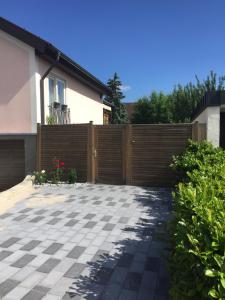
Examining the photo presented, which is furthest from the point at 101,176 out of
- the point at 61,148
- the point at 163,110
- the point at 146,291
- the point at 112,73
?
the point at 112,73

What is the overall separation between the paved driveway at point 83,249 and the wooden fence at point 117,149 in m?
1.94

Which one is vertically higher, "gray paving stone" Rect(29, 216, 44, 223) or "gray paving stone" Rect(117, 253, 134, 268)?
"gray paving stone" Rect(29, 216, 44, 223)

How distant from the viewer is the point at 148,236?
441 cm

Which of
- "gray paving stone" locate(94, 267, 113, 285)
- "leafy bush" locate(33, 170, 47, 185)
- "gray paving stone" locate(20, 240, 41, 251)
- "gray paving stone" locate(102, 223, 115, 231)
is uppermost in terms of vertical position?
"leafy bush" locate(33, 170, 47, 185)

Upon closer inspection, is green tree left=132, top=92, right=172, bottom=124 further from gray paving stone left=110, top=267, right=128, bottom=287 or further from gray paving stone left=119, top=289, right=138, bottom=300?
gray paving stone left=119, top=289, right=138, bottom=300

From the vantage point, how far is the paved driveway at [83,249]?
2902 mm

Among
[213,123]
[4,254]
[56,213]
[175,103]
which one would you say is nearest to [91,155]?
[56,213]

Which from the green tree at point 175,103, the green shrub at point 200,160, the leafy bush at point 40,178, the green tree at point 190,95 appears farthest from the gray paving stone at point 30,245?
the green tree at point 175,103

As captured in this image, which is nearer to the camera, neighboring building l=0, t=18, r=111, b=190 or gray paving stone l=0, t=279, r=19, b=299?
gray paving stone l=0, t=279, r=19, b=299

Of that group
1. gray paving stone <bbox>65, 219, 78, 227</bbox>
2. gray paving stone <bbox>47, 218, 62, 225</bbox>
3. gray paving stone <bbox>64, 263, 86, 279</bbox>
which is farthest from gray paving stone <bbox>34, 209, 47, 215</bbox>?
gray paving stone <bbox>64, 263, 86, 279</bbox>

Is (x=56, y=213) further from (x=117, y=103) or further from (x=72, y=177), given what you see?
(x=117, y=103)

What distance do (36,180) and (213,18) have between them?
806 cm

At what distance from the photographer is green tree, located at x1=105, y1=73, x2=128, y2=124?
31484 mm

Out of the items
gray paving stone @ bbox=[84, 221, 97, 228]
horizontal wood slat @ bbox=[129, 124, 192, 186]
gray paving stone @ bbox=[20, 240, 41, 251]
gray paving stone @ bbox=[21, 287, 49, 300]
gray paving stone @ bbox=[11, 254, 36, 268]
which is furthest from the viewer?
horizontal wood slat @ bbox=[129, 124, 192, 186]
